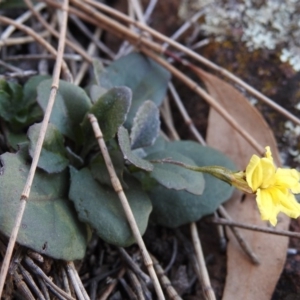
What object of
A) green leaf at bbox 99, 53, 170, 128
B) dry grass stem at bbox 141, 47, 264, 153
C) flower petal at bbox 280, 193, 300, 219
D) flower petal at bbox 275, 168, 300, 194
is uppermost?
flower petal at bbox 275, 168, 300, 194

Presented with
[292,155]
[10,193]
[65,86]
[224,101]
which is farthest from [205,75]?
[10,193]

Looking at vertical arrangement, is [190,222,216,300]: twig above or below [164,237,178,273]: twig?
above

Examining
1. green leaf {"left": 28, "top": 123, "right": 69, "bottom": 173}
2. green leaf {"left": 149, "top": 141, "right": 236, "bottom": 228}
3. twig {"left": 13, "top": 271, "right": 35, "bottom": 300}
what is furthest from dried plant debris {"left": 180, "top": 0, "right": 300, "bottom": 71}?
twig {"left": 13, "top": 271, "right": 35, "bottom": 300}

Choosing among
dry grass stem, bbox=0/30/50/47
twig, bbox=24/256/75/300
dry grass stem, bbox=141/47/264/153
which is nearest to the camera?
twig, bbox=24/256/75/300

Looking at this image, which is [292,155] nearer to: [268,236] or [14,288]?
[268,236]

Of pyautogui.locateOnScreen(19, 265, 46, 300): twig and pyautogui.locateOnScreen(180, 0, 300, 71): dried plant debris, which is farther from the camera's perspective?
pyautogui.locateOnScreen(180, 0, 300, 71): dried plant debris

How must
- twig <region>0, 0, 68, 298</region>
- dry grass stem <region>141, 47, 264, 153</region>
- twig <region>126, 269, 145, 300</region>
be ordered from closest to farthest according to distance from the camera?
twig <region>0, 0, 68, 298</region>, twig <region>126, 269, 145, 300</region>, dry grass stem <region>141, 47, 264, 153</region>

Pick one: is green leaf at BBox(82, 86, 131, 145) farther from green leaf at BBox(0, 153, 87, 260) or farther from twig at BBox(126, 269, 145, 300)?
twig at BBox(126, 269, 145, 300)
